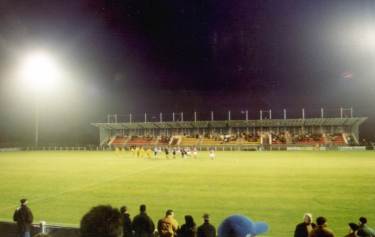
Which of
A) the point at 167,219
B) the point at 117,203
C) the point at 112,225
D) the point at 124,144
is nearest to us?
the point at 112,225

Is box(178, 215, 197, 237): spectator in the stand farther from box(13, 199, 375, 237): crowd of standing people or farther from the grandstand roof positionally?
the grandstand roof

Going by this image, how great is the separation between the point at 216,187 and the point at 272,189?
2906 millimetres

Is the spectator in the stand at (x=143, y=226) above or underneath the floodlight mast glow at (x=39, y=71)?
underneath

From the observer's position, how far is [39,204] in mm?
16438

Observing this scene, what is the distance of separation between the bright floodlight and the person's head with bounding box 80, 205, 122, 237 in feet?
170

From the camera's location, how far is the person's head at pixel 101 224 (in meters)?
3.15

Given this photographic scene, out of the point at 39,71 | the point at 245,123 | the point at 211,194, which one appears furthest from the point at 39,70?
the point at 211,194

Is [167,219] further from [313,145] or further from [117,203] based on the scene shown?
[313,145]

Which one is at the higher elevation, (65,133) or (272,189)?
(65,133)

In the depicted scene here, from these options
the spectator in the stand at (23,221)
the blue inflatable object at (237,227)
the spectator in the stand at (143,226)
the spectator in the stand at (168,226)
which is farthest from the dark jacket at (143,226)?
the blue inflatable object at (237,227)

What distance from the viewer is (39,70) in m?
55.2

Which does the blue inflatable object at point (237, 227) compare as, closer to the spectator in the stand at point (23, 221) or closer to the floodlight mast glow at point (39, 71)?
the spectator in the stand at point (23, 221)

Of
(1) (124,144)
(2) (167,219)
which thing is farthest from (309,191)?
(1) (124,144)

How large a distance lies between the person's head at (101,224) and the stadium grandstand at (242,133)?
58.7m
